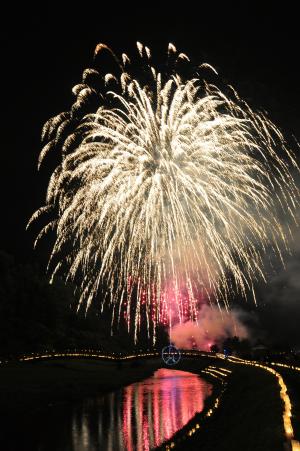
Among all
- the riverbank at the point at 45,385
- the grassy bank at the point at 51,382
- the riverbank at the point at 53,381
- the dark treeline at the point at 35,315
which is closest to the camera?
the riverbank at the point at 45,385

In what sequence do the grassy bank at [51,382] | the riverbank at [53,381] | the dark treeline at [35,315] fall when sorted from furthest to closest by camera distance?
the dark treeline at [35,315] → the riverbank at [53,381] → the grassy bank at [51,382]

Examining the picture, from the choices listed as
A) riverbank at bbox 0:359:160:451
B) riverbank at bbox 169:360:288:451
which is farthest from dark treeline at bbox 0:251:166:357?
riverbank at bbox 169:360:288:451

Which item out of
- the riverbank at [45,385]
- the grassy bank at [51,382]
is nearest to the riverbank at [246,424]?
the riverbank at [45,385]

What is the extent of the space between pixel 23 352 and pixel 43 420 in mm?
55082

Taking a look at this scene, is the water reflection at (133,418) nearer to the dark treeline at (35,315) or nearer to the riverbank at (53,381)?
the riverbank at (53,381)

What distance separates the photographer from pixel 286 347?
356 ft

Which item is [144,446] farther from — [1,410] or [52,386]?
[52,386]

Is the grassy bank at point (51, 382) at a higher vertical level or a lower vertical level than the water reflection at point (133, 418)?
higher

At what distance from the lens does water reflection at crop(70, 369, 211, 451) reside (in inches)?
1528

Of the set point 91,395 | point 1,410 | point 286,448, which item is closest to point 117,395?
point 91,395

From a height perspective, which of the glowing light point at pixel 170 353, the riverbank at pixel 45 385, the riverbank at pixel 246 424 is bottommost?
the riverbank at pixel 246 424

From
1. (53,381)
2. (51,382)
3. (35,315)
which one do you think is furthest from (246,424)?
(35,315)

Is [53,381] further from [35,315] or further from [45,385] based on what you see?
[35,315]

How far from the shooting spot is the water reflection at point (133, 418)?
127 feet
